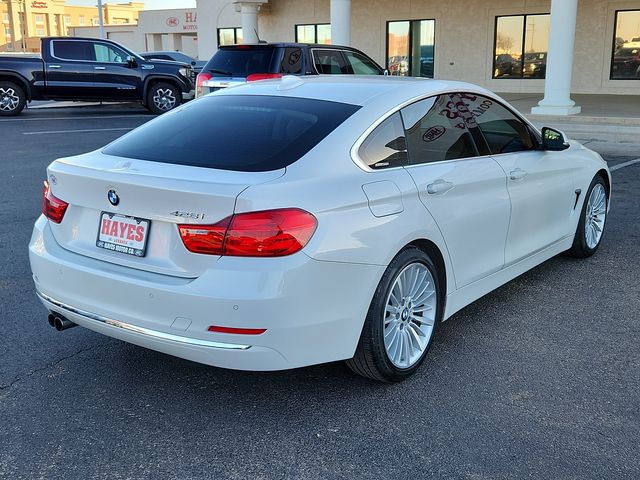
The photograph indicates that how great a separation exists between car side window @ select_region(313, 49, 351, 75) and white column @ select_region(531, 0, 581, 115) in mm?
5051

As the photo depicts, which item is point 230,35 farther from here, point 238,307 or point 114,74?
point 238,307

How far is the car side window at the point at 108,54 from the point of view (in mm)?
18422

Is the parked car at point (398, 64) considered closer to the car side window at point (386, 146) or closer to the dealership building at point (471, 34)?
the dealership building at point (471, 34)

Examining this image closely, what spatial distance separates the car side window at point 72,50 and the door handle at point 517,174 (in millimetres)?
16042

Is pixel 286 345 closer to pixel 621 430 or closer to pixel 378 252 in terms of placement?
Answer: pixel 378 252

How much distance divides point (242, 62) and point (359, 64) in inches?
103

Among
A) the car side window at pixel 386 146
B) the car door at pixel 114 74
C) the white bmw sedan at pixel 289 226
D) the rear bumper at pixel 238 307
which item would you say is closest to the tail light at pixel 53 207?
the white bmw sedan at pixel 289 226

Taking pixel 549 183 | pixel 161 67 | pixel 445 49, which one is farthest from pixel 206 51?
pixel 549 183

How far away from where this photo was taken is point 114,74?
60.5 ft

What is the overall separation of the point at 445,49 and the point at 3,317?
2317 cm

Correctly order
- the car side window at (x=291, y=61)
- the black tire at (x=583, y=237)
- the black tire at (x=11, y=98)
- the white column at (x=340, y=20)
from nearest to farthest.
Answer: the black tire at (x=583, y=237) < the car side window at (x=291, y=61) < the black tire at (x=11, y=98) < the white column at (x=340, y=20)

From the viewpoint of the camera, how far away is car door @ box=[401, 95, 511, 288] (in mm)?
3918

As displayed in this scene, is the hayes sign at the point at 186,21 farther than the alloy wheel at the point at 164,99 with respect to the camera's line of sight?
Yes

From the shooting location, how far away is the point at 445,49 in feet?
83.9
